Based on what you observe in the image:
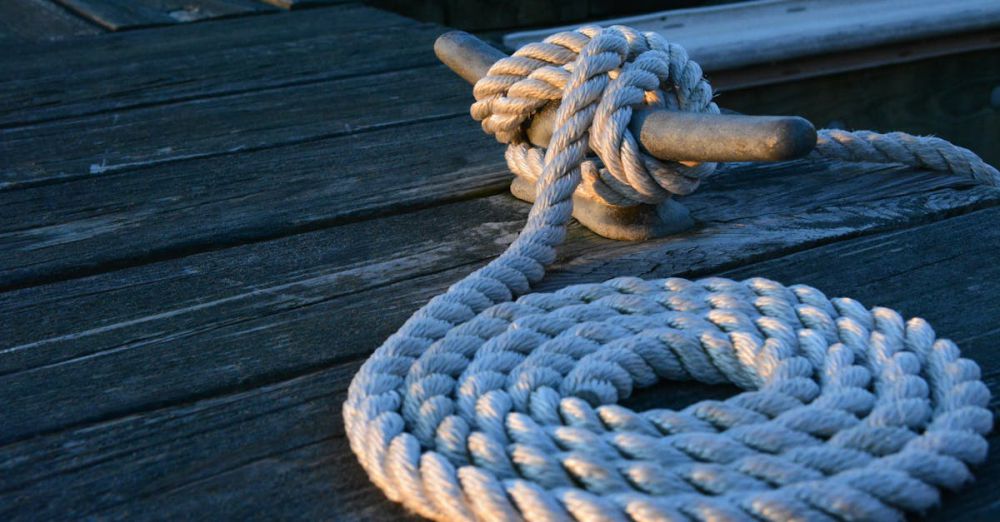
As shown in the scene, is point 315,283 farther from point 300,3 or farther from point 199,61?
point 300,3

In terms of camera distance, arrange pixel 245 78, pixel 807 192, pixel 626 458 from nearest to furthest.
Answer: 1. pixel 626 458
2. pixel 807 192
3. pixel 245 78

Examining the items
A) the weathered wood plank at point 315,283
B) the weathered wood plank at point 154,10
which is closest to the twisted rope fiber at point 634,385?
the weathered wood plank at point 315,283

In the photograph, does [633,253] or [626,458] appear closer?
[626,458]

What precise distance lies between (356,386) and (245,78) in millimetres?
1339

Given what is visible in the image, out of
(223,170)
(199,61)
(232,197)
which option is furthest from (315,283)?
(199,61)

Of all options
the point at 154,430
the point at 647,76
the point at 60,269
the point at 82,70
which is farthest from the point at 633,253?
the point at 82,70

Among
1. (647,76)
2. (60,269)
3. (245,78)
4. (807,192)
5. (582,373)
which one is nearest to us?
(582,373)

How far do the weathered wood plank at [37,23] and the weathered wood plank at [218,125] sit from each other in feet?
2.71

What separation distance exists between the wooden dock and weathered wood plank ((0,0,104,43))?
0.48 meters

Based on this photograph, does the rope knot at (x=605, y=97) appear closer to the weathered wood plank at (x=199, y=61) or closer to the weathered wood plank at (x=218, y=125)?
the weathered wood plank at (x=218, y=125)

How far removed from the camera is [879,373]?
2.86ft

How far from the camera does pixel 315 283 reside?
1.21 meters

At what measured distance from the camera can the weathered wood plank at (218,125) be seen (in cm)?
165

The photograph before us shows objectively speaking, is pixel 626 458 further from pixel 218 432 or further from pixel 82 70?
pixel 82 70
